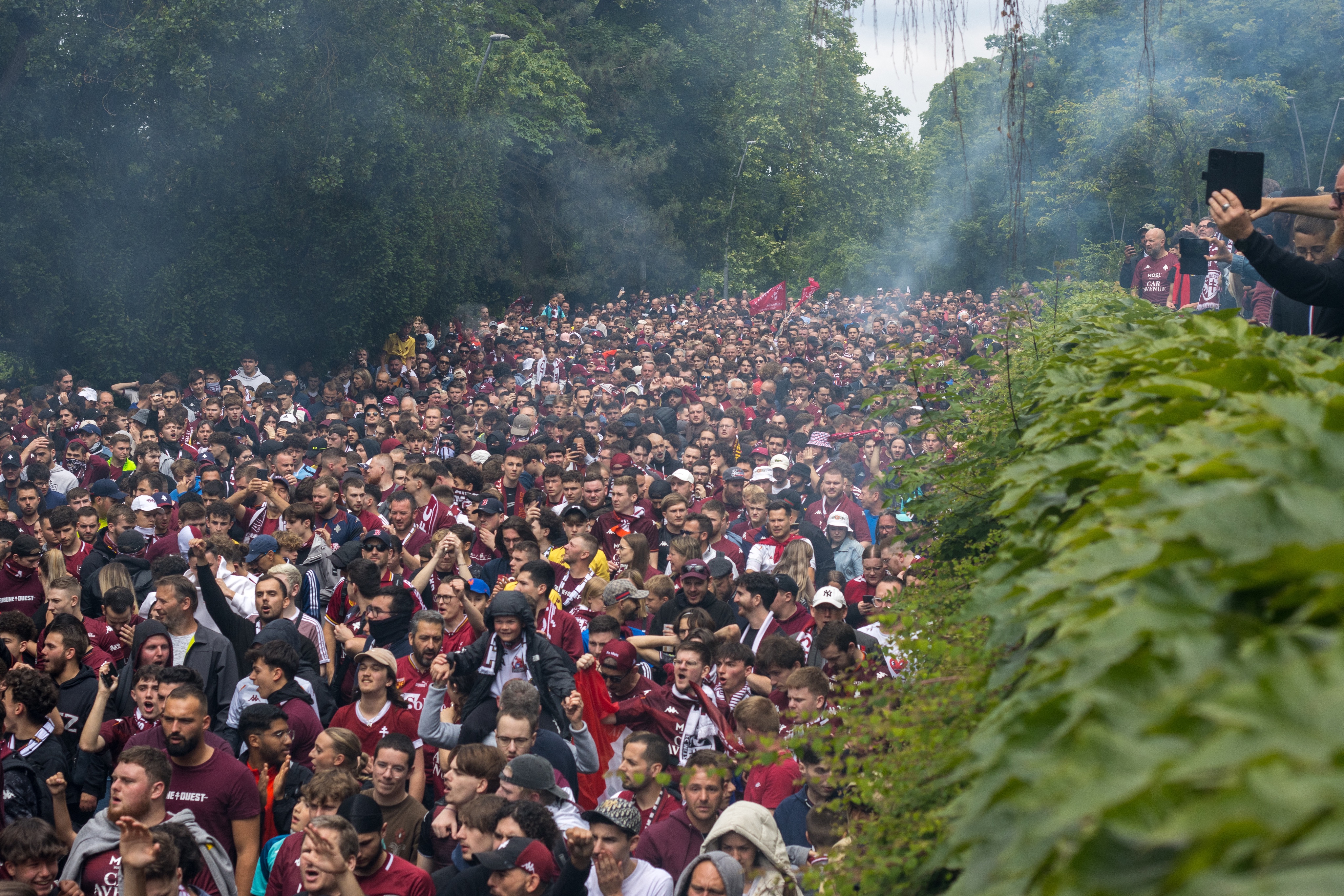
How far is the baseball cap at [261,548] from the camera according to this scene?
967cm

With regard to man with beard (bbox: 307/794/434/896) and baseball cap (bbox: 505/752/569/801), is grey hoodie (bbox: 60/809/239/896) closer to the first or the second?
man with beard (bbox: 307/794/434/896)

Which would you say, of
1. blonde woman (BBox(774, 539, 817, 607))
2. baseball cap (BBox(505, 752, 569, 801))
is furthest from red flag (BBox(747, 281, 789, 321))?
baseball cap (BBox(505, 752, 569, 801))

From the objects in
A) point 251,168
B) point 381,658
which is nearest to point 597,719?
point 381,658

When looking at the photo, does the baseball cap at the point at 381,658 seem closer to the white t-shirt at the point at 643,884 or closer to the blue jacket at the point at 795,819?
the white t-shirt at the point at 643,884

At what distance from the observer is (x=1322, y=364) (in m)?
2.38

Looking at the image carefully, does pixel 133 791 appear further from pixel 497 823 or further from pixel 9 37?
pixel 9 37

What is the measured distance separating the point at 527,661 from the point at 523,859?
201 centimetres

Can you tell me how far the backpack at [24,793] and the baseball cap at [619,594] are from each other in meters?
3.61

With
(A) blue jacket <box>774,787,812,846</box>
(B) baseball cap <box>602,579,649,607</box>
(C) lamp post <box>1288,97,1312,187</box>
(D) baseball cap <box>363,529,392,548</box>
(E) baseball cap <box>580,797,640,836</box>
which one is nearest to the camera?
(E) baseball cap <box>580,797,640,836</box>

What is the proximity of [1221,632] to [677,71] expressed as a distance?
50.2 metres

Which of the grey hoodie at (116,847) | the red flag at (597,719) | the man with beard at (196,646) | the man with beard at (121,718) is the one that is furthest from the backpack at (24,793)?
the red flag at (597,719)

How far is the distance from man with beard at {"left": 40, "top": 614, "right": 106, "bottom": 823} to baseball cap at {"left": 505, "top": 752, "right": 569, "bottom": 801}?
107 inches

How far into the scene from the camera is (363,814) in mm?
5582

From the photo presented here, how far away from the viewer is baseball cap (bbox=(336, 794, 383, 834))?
5.55m
